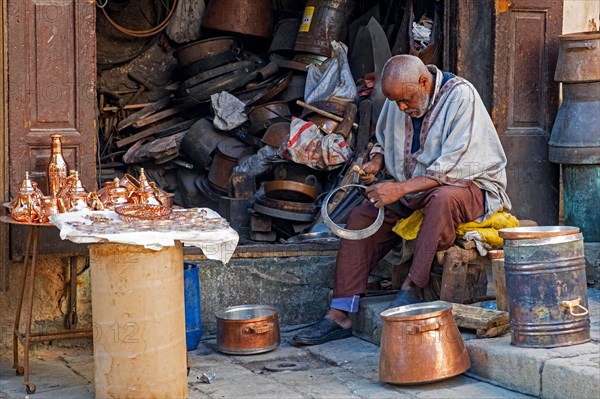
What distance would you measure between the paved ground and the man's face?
5.07 ft

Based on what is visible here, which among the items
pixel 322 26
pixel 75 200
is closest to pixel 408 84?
pixel 75 200

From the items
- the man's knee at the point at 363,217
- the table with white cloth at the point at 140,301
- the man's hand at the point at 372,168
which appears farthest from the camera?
the man's hand at the point at 372,168

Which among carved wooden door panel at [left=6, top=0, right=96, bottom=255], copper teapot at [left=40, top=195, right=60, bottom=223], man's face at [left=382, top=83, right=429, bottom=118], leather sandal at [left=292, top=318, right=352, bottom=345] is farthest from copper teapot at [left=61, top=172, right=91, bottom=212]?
man's face at [left=382, top=83, right=429, bottom=118]

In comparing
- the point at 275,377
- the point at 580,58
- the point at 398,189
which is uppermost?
the point at 580,58

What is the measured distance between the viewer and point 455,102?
6.91 metres

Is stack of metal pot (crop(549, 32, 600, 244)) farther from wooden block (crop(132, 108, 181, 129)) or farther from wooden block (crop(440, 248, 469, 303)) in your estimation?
wooden block (crop(132, 108, 181, 129))

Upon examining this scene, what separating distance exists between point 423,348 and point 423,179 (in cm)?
131

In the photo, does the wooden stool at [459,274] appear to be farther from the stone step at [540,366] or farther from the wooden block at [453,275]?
the stone step at [540,366]

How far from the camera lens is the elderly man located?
6.78 meters

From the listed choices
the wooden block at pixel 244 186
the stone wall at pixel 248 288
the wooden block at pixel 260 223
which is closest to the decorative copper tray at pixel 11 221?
the stone wall at pixel 248 288

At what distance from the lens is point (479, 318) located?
627 cm

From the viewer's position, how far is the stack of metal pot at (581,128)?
25.0 feet

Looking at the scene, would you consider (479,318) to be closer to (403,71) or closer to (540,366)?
(540,366)

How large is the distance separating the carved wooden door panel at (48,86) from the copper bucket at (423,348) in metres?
2.29
